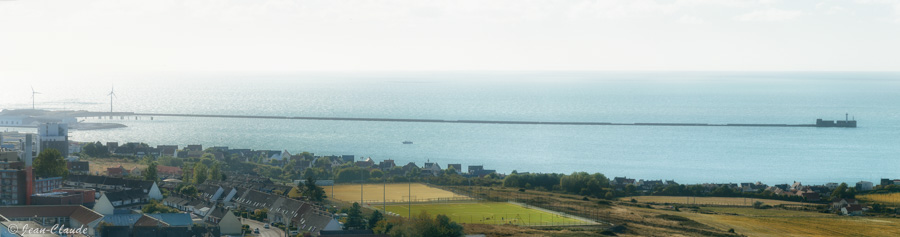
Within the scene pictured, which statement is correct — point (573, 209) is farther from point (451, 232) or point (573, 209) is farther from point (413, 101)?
point (413, 101)

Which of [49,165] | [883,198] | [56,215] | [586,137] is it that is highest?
[586,137]

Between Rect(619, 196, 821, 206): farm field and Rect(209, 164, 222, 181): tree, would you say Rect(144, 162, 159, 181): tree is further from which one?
Rect(619, 196, 821, 206): farm field

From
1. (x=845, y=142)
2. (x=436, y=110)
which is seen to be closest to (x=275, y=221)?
(x=845, y=142)

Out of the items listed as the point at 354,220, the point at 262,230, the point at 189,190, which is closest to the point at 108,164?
the point at 189,190

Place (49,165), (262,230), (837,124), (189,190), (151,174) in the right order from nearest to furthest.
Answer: (262,230), (189,190), (49,165), (151,174), (837,124)

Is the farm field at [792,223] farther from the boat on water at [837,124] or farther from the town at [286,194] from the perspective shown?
the boat on water at [837,124]

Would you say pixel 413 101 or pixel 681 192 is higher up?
pixel 413 101

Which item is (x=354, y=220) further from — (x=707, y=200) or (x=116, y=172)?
(x=707, y=200)

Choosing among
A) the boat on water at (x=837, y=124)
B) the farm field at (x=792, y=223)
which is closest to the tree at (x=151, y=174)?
the farm field at (x=792, y=223)
